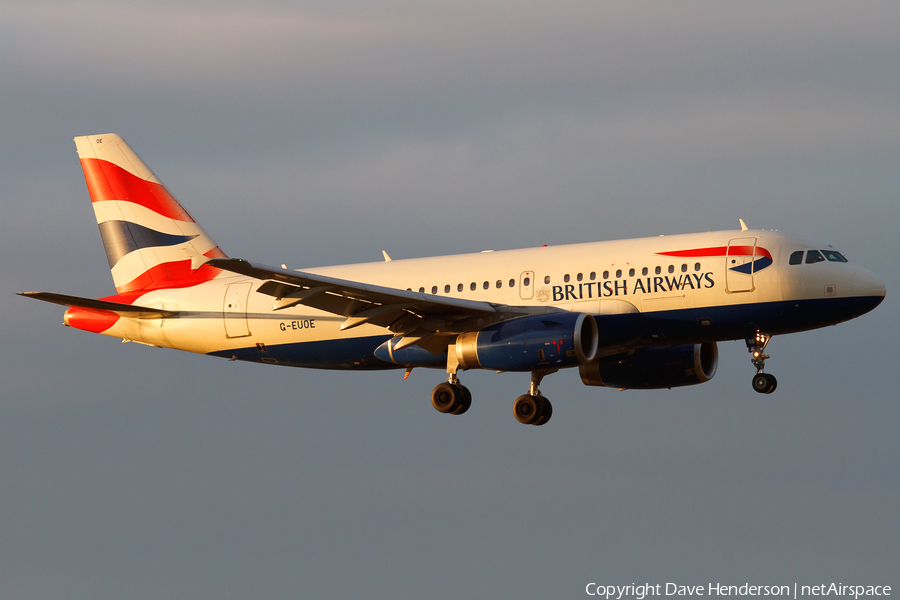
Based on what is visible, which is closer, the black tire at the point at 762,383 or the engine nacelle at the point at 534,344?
the engine nacelle at the point at 534,344

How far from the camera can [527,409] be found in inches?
1673

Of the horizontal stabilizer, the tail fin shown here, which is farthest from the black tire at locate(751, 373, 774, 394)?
the horizontal stabilizer

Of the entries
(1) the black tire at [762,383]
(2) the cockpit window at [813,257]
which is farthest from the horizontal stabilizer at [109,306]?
(2) the cockpit window at [813,257]

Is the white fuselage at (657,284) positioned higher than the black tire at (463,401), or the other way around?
the white fuselage at (657,284)

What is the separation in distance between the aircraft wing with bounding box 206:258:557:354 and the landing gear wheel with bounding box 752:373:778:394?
22.8 feet

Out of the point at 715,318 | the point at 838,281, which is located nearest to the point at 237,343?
the point at 715,318

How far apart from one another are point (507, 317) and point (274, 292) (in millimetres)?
7638

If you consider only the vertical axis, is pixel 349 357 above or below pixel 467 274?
below

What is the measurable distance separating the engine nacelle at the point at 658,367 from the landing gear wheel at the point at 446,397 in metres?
5.79

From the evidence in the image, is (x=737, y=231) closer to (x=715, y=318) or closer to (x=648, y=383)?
(x=715, y=318)

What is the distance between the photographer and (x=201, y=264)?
148ft

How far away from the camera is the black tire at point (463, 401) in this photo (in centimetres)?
3960

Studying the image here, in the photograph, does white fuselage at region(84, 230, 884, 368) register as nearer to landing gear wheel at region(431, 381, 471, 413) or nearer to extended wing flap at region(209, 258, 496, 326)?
extended wing flap at region(209, 258, 496, 326)

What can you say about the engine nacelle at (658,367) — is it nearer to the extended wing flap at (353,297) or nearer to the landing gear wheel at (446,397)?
the landing gear wheel at (446,397)
